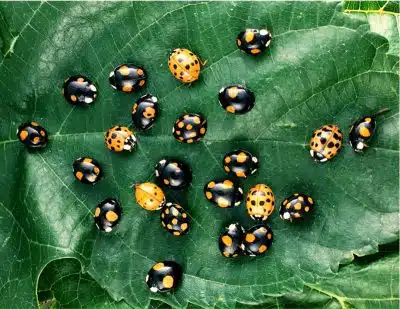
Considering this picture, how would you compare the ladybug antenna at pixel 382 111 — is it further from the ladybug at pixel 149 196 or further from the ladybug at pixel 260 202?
the ladybug at pixel 149 196

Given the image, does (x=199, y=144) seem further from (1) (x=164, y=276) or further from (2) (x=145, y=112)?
(1) (x=164, y=276)

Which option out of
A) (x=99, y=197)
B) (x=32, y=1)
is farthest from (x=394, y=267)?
(x=32, y=1)

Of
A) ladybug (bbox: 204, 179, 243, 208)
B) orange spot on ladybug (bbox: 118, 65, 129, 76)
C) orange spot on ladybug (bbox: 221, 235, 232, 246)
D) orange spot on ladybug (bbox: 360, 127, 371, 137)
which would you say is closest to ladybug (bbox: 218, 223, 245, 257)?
orange spot on ladybug (bbox: 221, 235, 232, 246)

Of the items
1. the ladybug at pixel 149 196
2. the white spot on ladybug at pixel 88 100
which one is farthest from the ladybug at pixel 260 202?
the white spot on ladybug at pixel 88 100

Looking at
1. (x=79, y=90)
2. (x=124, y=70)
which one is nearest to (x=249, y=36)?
(x=124, y=70)

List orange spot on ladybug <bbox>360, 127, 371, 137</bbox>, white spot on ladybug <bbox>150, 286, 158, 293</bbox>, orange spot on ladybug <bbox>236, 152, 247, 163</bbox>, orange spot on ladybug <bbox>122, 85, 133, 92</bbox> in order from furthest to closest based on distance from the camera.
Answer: white spot on ladybug <bbox>150, 286, 158, 293</bbox>, orange spot on ladybug <bbox>122, 85, 133, 92</bbox>, orange spot on ladybug <bbox>236, 152, 247, 163</bbox>, orange spot on ladybug <bbox>360, 127, 371, 137</bbox>

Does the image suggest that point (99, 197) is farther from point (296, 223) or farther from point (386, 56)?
point (386, 56)

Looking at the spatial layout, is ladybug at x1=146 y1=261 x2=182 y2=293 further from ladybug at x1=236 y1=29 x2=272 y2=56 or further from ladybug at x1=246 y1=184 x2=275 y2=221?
ladybug at x1=236 y1=29 x2=272 y2=56
